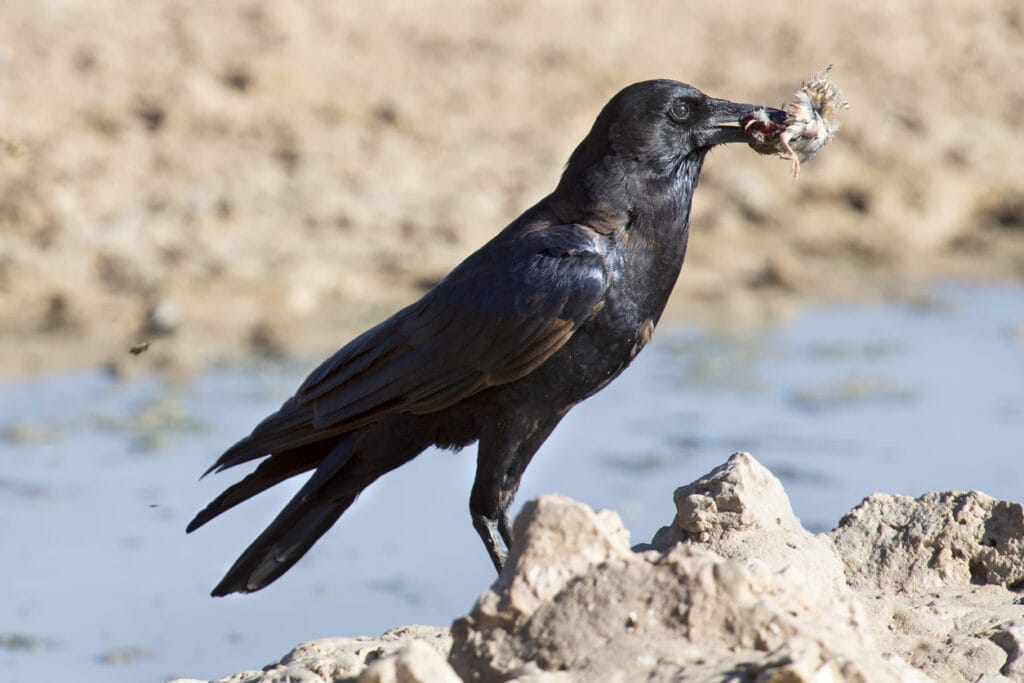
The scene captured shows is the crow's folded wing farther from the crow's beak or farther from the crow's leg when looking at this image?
the crow's beak

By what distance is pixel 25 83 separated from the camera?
33.5ft

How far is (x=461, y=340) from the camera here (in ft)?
Answer: 16.2

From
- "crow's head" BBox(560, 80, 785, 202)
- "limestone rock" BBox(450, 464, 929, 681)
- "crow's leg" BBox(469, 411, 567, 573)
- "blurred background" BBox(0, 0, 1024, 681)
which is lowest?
"limestone rock" BBox(450, 464, 929, 681)

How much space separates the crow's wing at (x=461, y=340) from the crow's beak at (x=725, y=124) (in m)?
0.54

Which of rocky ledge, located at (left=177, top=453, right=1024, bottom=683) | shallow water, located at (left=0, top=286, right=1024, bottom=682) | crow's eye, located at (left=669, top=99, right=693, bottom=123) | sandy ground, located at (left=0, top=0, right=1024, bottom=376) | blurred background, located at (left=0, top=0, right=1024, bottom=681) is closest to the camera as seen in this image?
rocky ledge, located at (left=177, top=453, right=1024, bottom=683)

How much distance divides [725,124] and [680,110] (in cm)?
15

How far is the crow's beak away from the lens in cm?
511

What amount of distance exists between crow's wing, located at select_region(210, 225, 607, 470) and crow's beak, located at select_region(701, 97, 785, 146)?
0.54m

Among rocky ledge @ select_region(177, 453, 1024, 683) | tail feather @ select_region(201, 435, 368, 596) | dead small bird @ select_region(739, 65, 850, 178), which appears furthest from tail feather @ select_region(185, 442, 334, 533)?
dead small bird @ select_region(739, 65, 850, 178)

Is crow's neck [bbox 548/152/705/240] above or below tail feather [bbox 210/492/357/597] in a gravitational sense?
above

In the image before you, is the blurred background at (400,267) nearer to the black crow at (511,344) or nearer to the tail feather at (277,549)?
the tail feather at (277,549)

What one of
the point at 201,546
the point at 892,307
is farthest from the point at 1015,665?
the point at 892,307

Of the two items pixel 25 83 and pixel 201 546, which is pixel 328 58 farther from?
pixel 201 546

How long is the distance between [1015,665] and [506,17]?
28.1ft
